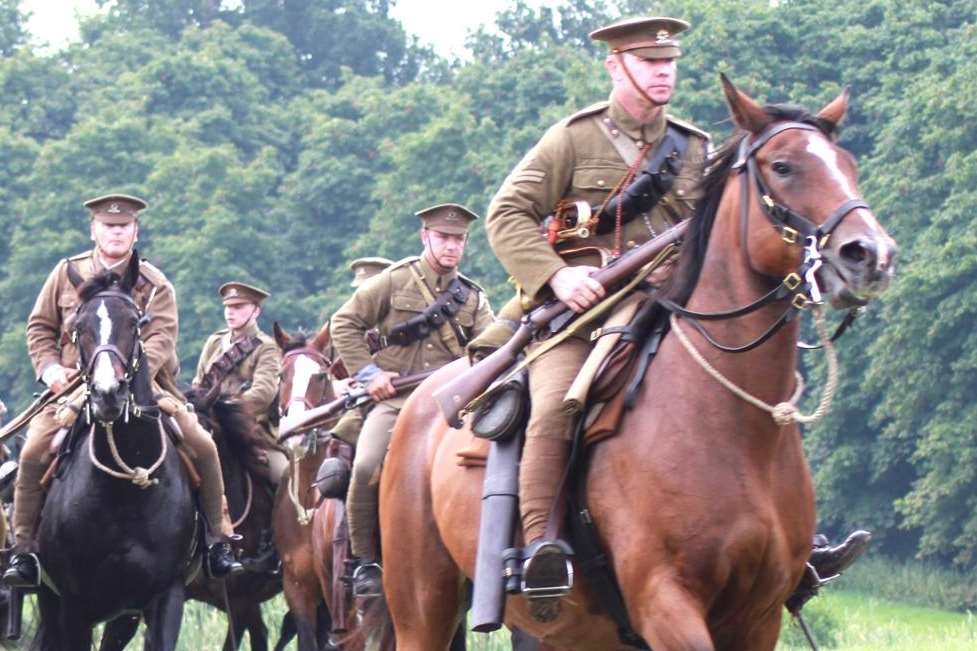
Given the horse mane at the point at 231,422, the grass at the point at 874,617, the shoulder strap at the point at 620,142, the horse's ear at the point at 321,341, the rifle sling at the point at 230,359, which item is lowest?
the grass at the point at 874,617

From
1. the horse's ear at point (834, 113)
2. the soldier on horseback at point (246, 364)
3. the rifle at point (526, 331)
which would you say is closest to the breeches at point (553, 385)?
the rifle at point (526, 331)

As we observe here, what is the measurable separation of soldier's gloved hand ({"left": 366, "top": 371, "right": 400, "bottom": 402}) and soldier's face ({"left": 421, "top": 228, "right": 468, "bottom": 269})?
0.99 m

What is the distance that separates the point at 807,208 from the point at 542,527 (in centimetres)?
185

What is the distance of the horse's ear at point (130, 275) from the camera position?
12703 millimetres

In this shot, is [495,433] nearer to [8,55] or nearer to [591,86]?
[591,86]

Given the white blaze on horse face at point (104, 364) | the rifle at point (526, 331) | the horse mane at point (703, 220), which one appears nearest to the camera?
the horse mane at point (703, 220)

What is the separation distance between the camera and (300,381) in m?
17.5

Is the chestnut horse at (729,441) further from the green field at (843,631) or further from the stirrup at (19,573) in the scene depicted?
the green field at (843,631)

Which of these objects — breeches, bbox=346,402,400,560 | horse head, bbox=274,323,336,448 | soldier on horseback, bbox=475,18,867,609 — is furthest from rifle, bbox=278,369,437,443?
soldier on horseback, bbox=475,18,867,609

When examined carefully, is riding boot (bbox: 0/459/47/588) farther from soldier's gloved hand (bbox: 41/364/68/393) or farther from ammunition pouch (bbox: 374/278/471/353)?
ammunition pouch (bbox: 374/278/471/353)

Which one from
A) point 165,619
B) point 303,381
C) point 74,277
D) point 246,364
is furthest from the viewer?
point 246,364

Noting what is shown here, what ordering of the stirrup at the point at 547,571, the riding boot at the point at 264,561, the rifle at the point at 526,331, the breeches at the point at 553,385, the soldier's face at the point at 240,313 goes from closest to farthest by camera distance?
the stirrup at the point at 547,571
the breeches at the point at 553,385
the rifle at the point at 526,331
the riding boot at the point at 264,561
the soldier's face at the point at 240,313

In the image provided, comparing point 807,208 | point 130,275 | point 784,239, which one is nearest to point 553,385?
point 784,239

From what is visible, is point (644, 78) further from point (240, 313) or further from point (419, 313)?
point (240, 313)
